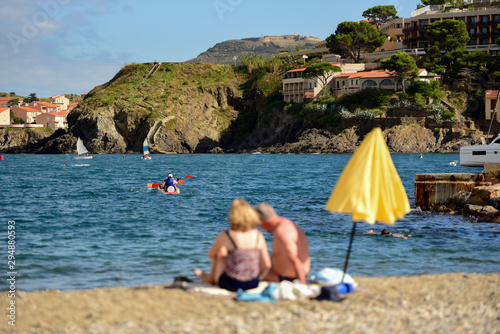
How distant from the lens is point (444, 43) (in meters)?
112

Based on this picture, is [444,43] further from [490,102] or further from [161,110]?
[161,110]

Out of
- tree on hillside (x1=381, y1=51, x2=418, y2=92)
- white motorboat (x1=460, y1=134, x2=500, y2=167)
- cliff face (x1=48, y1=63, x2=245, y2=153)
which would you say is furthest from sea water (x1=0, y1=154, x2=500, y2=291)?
cliff face (x1=48, y1=63, x2=245, y2=153)

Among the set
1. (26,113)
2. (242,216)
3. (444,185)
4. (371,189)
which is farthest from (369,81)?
(26,113)

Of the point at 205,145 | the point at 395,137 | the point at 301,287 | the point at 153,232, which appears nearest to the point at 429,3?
the point at 395,137

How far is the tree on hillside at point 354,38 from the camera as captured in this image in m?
124

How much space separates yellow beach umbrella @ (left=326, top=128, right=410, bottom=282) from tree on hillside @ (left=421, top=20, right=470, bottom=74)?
10910cm

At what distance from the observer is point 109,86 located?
526ft

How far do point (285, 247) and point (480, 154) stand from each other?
34635mm

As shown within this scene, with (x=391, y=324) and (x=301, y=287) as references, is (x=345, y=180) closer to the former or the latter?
(x=301, y=287)

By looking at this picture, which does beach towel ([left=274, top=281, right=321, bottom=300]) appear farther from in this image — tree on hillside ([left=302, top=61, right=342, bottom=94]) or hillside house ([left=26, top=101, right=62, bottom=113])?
hillside house ([left=26, top=101, right=62, bottom=113])

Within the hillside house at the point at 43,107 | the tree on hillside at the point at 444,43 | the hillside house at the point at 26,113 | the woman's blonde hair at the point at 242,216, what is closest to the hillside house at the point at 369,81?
the tree on hillside at the point at 444,43

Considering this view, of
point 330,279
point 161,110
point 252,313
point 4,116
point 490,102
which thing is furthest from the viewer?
point 4,116

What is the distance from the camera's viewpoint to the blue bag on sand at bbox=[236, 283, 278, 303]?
8336 mm

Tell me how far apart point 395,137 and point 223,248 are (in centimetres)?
10377
